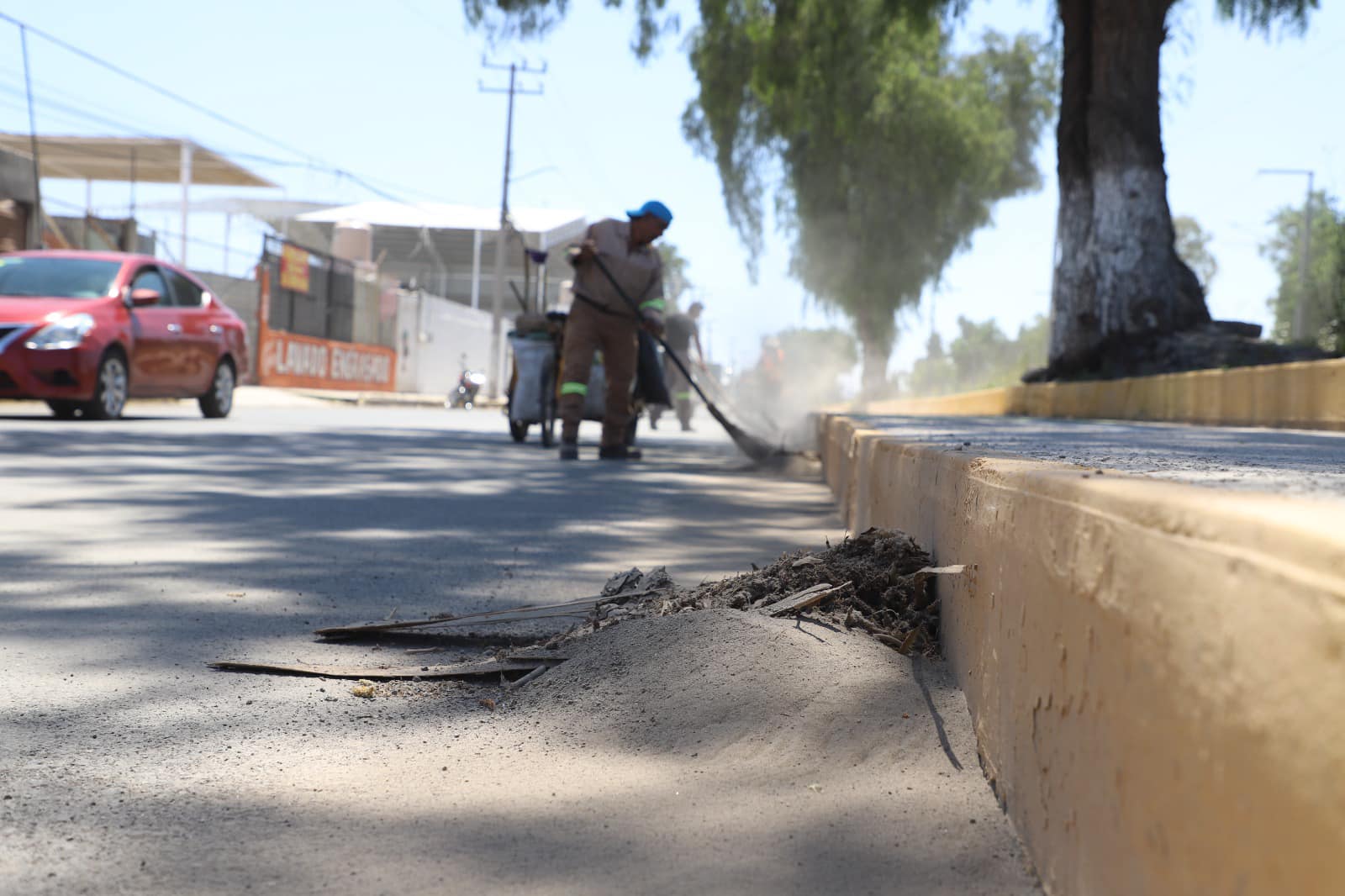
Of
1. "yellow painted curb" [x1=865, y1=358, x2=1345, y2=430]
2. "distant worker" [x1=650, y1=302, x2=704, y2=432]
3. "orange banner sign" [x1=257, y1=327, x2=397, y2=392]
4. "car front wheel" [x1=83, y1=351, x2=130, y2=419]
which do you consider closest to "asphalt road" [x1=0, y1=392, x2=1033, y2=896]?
"yellow painted curb" [x1=865, y1=358, x2=1345, y2=430]

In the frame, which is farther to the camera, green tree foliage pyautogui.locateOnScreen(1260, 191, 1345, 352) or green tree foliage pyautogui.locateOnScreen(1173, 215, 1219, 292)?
green tree foliage pyautogui.locateOnScreen(1173, 215, 1219, 292)

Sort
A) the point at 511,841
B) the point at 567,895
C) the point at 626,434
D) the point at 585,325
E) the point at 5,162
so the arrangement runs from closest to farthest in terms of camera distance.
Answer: the point at 567,895 < the point at 511,841 < the point at 585,325 < the point at 626,434 < the point at 5,162

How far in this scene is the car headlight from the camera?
11.2 meters

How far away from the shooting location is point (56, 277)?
40.4ft

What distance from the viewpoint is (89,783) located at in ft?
6.97

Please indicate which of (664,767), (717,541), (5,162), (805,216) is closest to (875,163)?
(805,216)

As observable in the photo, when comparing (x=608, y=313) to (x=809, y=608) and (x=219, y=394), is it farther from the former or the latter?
(x=809, y=608)

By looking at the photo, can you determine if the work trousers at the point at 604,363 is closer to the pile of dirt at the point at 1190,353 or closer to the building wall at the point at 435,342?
the pile of dirt at the point at 1190,353

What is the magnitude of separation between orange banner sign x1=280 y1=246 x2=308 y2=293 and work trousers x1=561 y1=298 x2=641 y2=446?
22801mm

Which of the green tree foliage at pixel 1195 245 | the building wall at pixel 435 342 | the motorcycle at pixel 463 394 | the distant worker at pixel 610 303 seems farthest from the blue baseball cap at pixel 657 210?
the green tree foliage at pixel 1195 245

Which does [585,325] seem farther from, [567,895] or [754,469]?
[567,895]

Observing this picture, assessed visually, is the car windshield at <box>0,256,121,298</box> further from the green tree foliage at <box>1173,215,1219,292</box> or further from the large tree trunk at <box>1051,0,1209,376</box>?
the green tree foliage at <box>1173,215,1219,292</box>

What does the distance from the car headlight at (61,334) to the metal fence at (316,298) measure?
19382 millimetres

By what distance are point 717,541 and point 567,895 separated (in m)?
3.72
